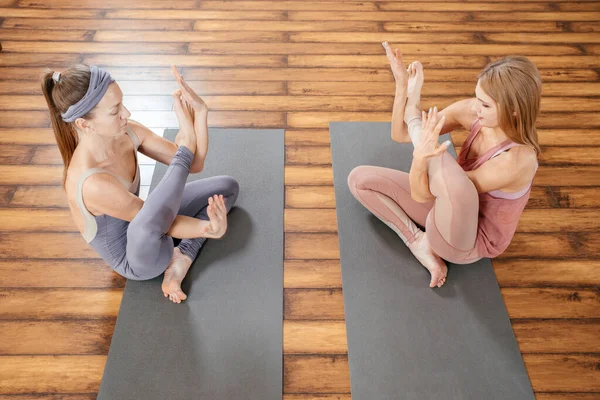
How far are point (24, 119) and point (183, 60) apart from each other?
1.02 m

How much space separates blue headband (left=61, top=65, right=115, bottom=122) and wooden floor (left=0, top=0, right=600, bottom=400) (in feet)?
2.70

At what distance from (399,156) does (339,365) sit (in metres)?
1.21

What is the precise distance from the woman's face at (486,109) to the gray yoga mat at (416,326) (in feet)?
2.42

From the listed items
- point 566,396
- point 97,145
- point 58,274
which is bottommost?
point 566,396

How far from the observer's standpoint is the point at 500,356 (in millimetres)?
2000

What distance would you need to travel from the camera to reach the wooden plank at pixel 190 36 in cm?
349

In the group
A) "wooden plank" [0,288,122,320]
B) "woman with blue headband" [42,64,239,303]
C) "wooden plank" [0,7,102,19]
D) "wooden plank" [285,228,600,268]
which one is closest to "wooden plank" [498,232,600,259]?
"wooden plank" [285,228,600,268]

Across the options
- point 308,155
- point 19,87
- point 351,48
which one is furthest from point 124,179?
point 351,48

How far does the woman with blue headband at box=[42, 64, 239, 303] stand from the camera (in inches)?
67.7

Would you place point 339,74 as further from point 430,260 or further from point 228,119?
point 430,260

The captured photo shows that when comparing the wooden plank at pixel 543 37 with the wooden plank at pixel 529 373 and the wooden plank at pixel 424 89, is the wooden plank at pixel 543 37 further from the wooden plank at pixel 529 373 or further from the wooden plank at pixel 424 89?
the wooden plank at pixel 529 373

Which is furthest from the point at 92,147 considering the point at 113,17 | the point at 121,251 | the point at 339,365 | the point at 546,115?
the point at 546,115

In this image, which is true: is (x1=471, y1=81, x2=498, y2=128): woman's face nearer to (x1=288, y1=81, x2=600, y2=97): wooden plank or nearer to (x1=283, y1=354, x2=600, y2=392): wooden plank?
(x1=283, y1=354, x2=600, y2=392): wooden plank

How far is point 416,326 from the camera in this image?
2.08 metres
